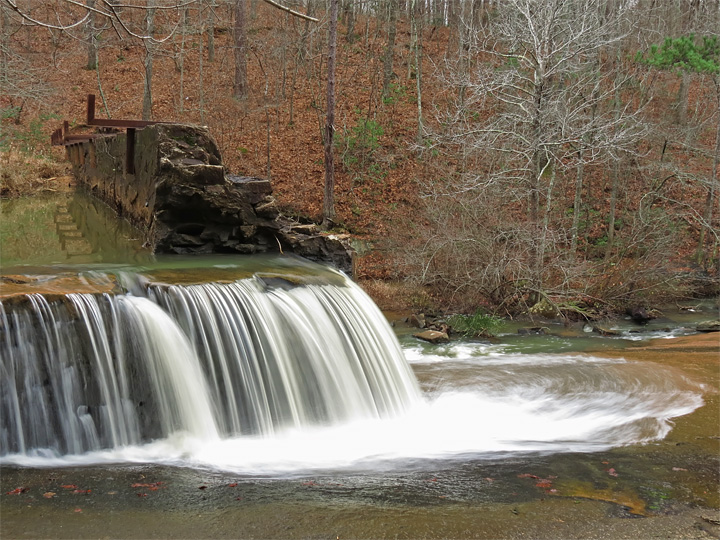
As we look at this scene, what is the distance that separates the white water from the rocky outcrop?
176cm

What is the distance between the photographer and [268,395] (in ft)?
22.3

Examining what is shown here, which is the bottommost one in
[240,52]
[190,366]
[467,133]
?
[190,366]

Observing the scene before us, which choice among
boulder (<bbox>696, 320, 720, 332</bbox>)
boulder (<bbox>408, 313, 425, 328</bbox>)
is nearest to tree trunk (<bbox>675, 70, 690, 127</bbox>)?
A: boulder (<bbox>696, 320, 720, 332</bbox>)

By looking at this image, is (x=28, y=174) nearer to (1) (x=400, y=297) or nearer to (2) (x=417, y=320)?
(1) (x=400, y=297)

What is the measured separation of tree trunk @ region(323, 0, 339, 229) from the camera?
57.2 ft

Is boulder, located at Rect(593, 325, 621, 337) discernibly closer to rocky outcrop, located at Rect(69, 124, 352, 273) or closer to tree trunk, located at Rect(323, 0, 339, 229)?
rocky outcrop, located at Rect(69, 124, 352, 273)

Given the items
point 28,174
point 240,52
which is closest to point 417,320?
point 28,174

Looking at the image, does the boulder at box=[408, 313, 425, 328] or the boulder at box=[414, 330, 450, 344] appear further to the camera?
the boulder at box=[408, 313, 425, 328]

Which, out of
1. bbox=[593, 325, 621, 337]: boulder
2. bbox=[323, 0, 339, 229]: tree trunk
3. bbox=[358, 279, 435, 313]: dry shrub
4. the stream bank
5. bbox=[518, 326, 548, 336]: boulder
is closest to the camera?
the stream bank

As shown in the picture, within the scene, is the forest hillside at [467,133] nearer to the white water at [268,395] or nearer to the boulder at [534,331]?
the boulder at [534,331]

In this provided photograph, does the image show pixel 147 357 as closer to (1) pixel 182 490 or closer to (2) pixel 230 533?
(1) pixel 182 490

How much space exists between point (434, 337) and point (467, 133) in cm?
498

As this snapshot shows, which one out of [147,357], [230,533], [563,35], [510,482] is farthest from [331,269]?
[563,35]

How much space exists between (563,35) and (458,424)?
1071cm
